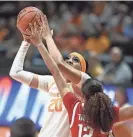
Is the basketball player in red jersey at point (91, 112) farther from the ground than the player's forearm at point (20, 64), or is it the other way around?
the player's forearm at point (20, 64)

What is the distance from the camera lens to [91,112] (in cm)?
396

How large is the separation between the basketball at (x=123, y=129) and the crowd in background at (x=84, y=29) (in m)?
5.45

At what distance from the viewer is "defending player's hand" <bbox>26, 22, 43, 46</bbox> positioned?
4281 mm

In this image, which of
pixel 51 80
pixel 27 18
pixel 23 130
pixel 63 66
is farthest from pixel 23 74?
pixel 23 130

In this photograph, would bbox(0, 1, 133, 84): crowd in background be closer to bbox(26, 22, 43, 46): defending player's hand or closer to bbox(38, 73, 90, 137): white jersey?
bbox(38, 73, 90, 137): white jersey

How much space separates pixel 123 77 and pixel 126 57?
1582 millimetres

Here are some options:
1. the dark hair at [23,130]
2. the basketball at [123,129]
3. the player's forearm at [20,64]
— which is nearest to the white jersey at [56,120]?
the player's forearm at [20,64]

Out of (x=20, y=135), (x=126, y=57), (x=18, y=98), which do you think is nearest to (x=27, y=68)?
(x=18, y=98)

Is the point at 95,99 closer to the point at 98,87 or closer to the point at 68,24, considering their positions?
the point at 98,87

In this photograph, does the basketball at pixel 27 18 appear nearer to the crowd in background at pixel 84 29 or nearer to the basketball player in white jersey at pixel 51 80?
the basketball player in white jersey at pixel 51 80

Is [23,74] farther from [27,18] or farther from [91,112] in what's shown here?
[91,112]

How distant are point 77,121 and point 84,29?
8.51 m

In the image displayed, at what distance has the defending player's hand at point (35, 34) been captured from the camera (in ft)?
14.0

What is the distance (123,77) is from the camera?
32.5 feet
